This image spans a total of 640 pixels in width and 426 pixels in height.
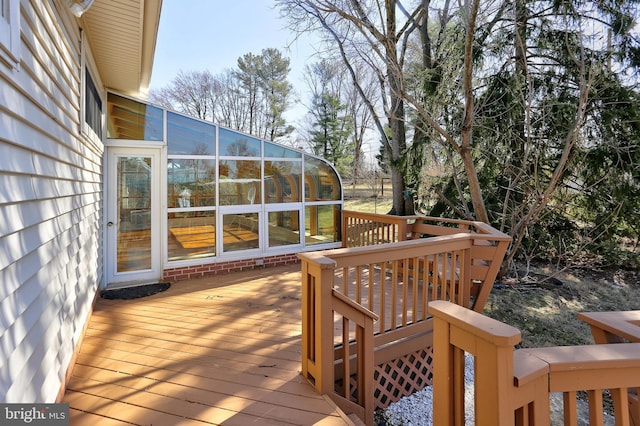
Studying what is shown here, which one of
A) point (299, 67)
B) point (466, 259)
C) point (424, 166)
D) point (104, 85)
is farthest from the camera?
point (299, 67)

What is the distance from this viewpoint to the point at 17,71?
1403 millimetres

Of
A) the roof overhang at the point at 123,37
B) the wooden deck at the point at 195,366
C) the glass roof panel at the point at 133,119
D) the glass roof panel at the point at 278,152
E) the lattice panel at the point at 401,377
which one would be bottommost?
the lattice panel at the point at 401,377

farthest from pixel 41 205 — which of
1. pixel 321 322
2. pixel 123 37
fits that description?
pixel 123 37

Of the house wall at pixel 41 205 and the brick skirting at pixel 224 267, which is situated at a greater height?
the house wall at pixel 41 205

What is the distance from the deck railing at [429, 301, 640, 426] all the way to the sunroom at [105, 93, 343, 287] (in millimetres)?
4755

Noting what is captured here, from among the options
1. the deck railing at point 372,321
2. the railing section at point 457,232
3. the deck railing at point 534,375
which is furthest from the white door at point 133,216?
the deck railing at point 534,375

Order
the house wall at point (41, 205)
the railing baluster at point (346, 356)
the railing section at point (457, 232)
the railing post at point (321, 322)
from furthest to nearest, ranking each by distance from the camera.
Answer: the railing section at point (457, 232)
the railing baluster at point (346, 356)
the railing post at point (321, 322)
the house wall at point (41, 205)

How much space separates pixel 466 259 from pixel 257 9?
711 cm

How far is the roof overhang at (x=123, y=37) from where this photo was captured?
2812 millimetres

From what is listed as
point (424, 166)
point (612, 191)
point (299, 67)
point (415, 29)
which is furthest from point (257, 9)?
point (299, 67)

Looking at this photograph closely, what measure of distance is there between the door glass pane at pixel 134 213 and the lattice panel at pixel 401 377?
3.81 m

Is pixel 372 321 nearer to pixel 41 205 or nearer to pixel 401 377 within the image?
A: pixel 401 377

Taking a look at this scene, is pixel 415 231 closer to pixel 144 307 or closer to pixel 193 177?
pixel 193 177

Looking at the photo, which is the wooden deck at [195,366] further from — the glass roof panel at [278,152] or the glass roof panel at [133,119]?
the glass roof panel at [278,152]
